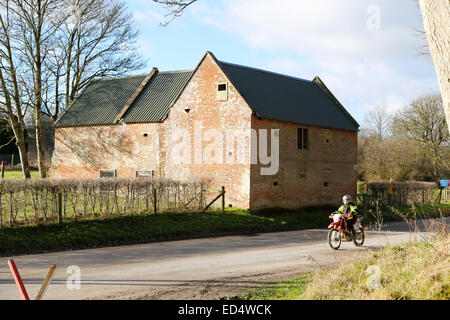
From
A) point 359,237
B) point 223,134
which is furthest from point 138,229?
point 223,134

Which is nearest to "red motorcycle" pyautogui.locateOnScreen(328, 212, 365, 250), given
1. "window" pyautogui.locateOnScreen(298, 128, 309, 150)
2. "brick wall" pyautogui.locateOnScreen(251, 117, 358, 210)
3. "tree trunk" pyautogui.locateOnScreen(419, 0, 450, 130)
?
"tree trunk" pyautogui.locateOnScreen(419, 0, 450, 130)

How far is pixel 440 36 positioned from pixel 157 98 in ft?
85.7

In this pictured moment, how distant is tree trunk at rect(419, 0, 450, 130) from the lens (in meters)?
7.25

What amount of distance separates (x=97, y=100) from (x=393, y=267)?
99.3 ft

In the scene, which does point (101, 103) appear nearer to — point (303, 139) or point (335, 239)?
point (303, 139)

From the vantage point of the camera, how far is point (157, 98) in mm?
32125

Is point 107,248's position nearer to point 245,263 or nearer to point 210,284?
point 245,263

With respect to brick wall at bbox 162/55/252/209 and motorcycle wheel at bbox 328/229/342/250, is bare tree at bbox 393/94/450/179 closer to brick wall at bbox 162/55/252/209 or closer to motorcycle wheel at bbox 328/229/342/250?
brick wall at bbox 162/55/252/209

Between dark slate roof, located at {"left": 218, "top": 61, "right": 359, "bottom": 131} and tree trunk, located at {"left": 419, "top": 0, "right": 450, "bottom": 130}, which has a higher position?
dark slate roof, located at {"left": 218, "top": 61, "right": 359, "bottom": 131}

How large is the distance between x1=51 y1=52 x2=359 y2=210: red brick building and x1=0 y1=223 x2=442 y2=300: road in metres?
8.86

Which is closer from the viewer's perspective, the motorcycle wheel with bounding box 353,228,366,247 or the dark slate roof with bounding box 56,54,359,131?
the motorcycle wheel with bounding box 353,228,366,247

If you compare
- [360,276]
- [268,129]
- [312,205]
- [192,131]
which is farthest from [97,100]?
[360,276]

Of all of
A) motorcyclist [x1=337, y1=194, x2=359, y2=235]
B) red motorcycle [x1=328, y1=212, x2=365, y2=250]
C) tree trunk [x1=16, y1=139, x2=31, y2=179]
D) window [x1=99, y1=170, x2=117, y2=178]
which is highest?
tree trunk [x1=16, y1=139, x2=31, y2=179]

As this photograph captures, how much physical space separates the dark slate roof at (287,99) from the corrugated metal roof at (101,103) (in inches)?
373
